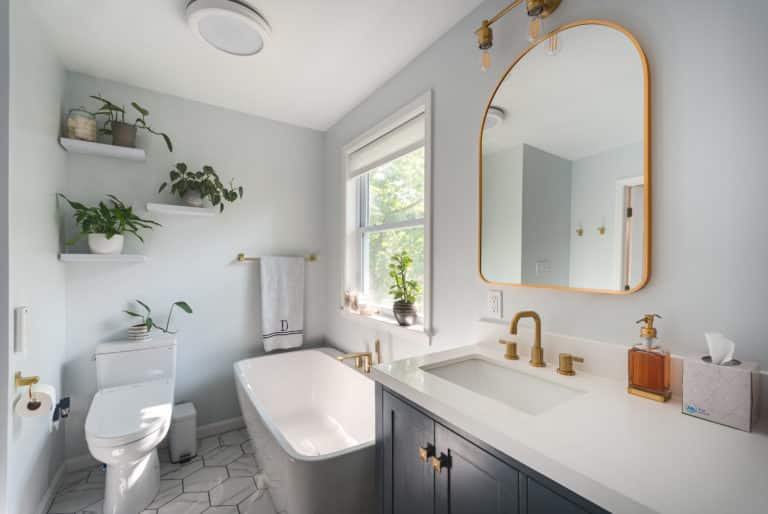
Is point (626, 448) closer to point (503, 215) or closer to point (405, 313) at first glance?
point (503, 215)

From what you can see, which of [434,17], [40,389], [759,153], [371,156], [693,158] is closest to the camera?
[759,153]

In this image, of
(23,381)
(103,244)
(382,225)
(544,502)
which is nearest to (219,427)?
(23,381)

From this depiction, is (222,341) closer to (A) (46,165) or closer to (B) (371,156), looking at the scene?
(A) (46,165)

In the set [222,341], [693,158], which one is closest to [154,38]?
[222,341]

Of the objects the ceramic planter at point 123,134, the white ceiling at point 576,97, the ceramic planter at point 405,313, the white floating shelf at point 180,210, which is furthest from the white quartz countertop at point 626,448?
the ceramic planter at point 123,134

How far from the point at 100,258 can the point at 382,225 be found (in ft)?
5.57

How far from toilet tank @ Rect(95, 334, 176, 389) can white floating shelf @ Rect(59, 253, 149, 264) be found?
0.51 m

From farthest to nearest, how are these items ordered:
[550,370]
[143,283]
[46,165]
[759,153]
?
1. [143,283]
2. [46,165]
3. [550,370]
4. [759,153]

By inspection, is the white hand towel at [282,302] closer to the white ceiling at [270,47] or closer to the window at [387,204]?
the window at [387,204]

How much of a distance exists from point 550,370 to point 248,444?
6.99 feet

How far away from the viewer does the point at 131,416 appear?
173 cm

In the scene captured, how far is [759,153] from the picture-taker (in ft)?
2.64

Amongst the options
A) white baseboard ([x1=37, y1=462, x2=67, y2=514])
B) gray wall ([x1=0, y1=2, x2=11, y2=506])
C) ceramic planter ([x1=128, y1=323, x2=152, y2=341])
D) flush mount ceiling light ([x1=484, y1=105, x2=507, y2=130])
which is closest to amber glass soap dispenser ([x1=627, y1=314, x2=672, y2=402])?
flush mount ceiling light ([x1=484, y1=105, x2=507, y2=130])

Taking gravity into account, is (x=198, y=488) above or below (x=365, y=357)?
below
